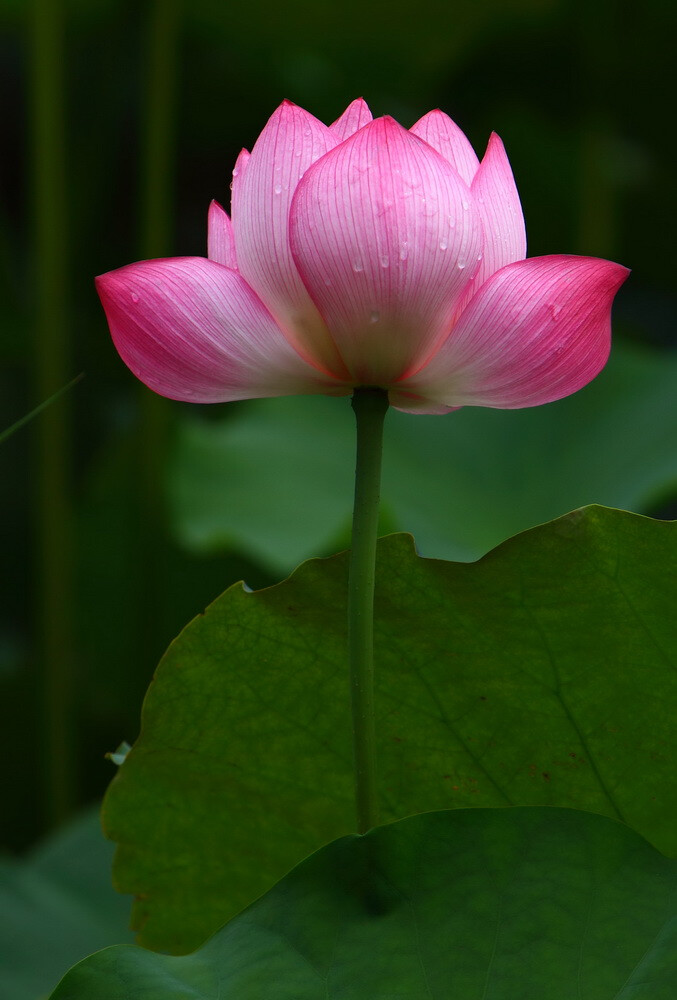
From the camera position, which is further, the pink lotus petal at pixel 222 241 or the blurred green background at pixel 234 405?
the blurred green background at pixel 234 405

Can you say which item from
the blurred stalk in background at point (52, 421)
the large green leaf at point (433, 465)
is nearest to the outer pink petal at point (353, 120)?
the large green leaf at point (433, 465)

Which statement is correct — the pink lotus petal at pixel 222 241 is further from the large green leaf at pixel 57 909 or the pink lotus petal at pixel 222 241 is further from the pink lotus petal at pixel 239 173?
the large green leaf at pixel 57 909

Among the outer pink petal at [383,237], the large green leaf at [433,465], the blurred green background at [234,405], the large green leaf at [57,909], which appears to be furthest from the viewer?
the blurred green background at [234,405]

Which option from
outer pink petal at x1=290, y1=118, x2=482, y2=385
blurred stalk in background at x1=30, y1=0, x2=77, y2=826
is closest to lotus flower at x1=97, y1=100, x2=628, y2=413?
outer pink petal at x1=290, y1=118, x2=482, y2=385

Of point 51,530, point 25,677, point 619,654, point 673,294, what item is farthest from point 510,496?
point 673,294

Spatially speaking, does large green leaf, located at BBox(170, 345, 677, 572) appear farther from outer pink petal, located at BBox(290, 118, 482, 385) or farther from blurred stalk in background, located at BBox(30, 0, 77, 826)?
outer pink petal, located at BBox(290, 118, 482, 385)

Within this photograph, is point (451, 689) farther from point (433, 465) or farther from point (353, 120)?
point (433, 465)
